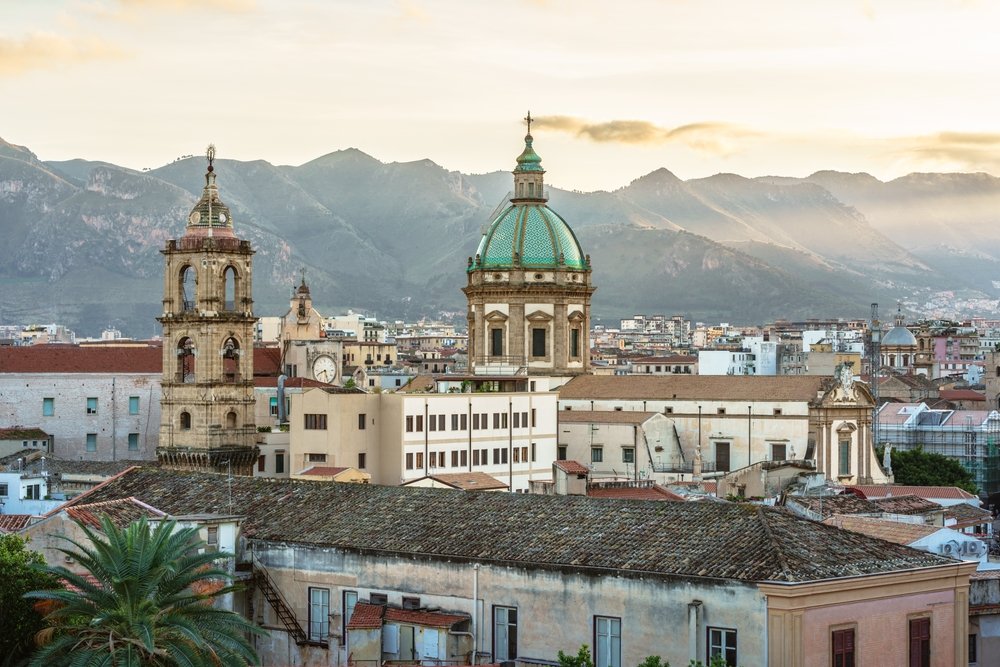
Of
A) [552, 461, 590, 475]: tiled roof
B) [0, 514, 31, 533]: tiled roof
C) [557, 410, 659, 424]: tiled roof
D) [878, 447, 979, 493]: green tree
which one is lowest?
[878, 447, 979, 493]: green tree

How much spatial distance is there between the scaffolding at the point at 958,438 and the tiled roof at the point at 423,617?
81.9 metres

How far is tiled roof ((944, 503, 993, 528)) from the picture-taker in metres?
71.2

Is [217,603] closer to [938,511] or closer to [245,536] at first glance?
[245,536]

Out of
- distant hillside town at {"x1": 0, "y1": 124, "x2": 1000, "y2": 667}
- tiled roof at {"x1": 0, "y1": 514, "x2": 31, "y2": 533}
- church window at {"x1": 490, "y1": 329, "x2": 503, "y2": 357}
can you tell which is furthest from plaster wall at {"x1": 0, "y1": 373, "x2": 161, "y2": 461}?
tiled roof at {"x1": 0, "y1": 514, "x2": 31, "y2": 533}

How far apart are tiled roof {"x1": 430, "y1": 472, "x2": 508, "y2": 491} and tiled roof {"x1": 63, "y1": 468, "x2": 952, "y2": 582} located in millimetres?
20112

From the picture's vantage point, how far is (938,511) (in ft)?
229

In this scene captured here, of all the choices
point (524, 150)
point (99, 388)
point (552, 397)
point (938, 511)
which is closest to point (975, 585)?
point (938, 511)

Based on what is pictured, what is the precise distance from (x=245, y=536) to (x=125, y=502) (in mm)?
3359

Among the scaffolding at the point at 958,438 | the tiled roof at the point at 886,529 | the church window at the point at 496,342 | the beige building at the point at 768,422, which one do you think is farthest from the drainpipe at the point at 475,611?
the scaffolding at the point at 958,438

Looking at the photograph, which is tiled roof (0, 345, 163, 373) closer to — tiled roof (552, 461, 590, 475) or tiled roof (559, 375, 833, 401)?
tiled roof (559, 375, 833, 401)

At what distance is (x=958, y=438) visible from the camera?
124 meters

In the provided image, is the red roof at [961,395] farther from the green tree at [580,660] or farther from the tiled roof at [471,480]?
the green tree at [580,660]

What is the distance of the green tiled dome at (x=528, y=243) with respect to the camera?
332ft

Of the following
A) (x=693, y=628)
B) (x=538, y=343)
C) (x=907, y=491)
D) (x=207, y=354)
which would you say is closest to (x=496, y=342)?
(x=538, y=343)
